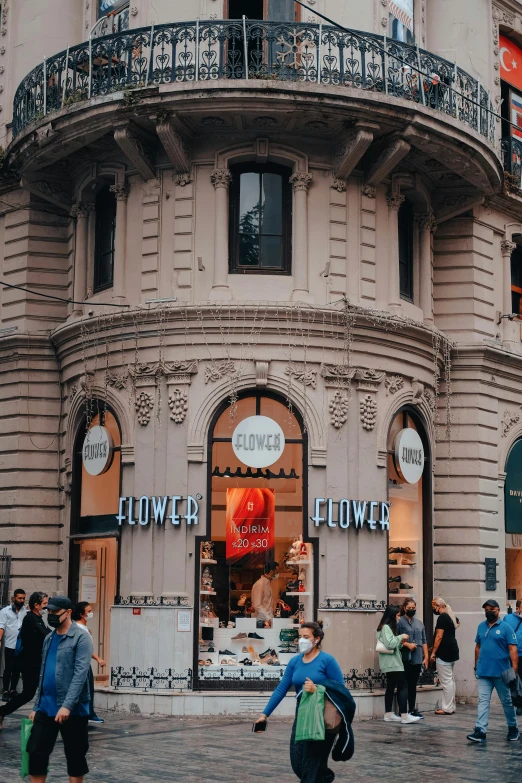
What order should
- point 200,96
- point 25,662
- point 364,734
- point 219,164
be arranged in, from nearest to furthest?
point 25,662, point 364,734, point 200,96, point 219,164

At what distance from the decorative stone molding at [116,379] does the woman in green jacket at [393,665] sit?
20.8 feet

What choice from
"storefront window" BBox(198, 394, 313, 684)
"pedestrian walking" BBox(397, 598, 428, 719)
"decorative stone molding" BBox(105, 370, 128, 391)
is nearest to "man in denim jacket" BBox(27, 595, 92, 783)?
"storefront window" BBox(198, 394, 313, 684)

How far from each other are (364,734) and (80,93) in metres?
12.4

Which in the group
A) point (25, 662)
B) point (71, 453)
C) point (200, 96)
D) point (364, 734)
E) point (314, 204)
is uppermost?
point (200, 96)

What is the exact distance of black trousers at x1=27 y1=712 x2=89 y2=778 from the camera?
10664 mm

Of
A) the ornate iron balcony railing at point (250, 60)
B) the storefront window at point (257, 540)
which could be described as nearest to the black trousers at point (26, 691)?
the storefront window at point (257, 540)

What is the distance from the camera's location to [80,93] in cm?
2122

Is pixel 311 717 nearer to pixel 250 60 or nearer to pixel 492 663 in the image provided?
pixel 492 663

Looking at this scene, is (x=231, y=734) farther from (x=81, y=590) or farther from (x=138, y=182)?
(x=138, y=182)

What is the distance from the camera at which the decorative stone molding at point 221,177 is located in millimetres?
21094

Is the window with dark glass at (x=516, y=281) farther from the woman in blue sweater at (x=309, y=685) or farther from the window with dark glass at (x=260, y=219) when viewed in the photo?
the woman in blue sweater at (x=309, y=685)

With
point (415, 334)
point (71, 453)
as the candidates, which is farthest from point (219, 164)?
point (71, 453)

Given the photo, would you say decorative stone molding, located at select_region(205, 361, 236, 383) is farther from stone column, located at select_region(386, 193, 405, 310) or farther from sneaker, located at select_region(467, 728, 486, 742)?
sneaker, located at select_region(467, 728, 486, 742)

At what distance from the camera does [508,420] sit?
25.2m
